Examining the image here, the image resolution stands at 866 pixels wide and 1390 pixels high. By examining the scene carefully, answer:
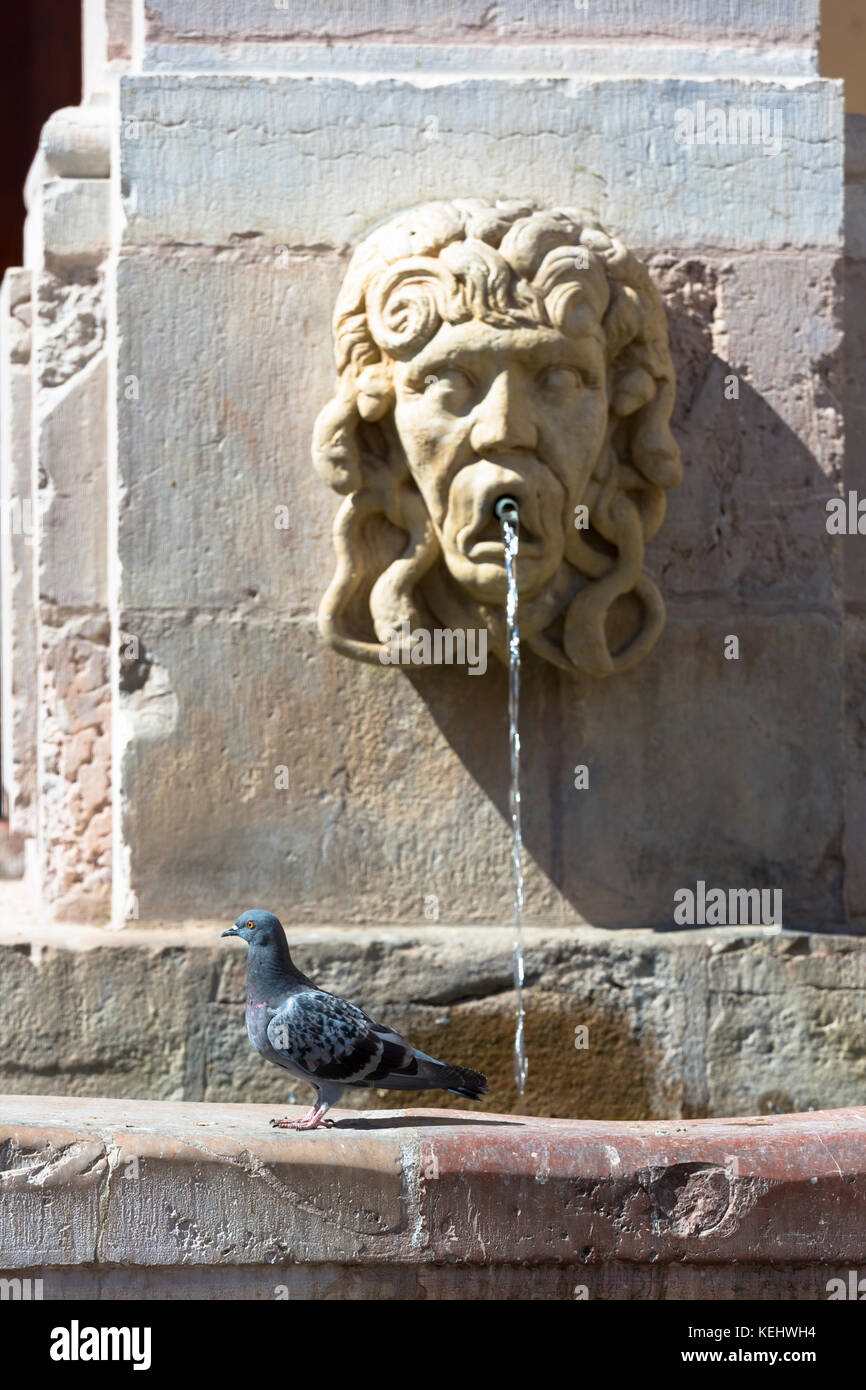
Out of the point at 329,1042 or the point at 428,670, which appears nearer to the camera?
the point at 329,1042

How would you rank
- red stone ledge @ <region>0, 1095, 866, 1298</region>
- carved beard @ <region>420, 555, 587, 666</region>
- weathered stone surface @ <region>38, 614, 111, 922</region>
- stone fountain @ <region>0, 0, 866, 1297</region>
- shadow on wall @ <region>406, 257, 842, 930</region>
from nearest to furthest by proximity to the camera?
red stone ledge @ <region>0, 1095, 866, 1298</region>
stone fountain @ <region>0, 0, 866, 1297</region>
carved beard @ <region>420, 555, 587, 666</region>
shadow on wall @ <region>406, 257, 842, 930</region>
weathered stone surface @ <region>38, 614, 111, 922</region>

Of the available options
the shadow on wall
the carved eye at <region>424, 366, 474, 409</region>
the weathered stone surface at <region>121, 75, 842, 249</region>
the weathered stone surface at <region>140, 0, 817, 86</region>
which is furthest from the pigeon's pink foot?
the weathered stone surface at <region>140, 0, 817, 86</region>

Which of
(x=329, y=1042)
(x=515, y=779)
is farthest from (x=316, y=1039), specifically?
(x=515, y=779)

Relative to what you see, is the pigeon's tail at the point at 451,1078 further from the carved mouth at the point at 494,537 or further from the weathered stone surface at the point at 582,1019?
the carved mouth at the point at 494,537

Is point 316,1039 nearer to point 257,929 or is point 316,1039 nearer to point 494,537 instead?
point 257,929

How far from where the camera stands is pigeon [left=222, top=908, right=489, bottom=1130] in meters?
3.49

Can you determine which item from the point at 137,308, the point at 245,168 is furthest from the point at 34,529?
the point at 245,168

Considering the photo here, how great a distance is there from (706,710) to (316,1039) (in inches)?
62.5

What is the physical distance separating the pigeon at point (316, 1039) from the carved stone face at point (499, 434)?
1.15 meters

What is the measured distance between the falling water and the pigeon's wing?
3.10 feet

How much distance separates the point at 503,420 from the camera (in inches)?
169

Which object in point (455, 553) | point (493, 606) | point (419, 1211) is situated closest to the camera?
point (419, 1211)

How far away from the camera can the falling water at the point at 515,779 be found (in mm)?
4367

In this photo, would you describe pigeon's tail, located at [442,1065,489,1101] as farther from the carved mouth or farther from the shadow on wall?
the carved mouth
